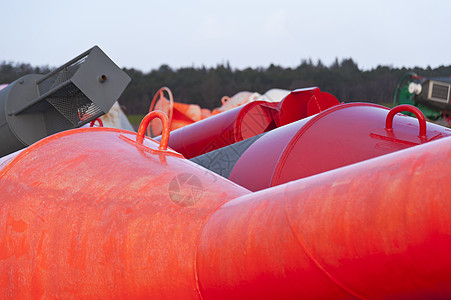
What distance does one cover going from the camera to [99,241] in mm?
949

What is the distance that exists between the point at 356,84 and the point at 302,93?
476 inches

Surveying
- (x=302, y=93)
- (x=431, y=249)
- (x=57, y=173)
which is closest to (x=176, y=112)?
(x=302, y=93)

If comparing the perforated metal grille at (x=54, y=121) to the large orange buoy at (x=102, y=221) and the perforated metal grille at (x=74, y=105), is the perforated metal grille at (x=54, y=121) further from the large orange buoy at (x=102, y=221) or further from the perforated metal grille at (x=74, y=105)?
the large orange buoy at (x=102, y=221)

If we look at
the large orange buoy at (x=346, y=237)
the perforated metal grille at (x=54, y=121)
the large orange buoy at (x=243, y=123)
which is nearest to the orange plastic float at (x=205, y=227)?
the large orange buoy at (x=346, y=237)

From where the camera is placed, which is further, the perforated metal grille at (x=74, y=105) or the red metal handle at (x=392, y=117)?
the perforated metal grille at (x=74, y=105)

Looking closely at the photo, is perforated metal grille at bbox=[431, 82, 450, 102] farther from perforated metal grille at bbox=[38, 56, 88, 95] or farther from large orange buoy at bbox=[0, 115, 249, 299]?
large orange buoy at bbox=[0, 115, 249, 299]

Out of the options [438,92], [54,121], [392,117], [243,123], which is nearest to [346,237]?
[392,117]

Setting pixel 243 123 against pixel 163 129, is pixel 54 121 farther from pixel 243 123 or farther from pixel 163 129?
pixel 163 129

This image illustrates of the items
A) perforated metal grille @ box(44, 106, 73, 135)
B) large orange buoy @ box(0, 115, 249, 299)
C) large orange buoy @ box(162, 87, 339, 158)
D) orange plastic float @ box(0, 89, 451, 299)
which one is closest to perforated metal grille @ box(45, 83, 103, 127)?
perforated metal grille @ box(44, 106, 73, 135)

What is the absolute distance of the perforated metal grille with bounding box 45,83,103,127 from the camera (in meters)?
2.78

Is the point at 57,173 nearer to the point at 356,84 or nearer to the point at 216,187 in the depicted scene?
the point at 216,187

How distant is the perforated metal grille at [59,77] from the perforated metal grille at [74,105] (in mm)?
62

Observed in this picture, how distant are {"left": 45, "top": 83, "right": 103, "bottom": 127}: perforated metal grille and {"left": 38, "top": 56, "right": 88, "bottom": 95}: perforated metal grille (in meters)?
0.06

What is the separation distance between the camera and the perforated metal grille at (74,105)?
2781 mm
